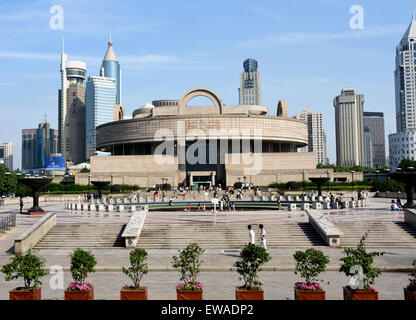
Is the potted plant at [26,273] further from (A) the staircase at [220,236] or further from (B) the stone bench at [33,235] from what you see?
(A) the staircase at [220,236]

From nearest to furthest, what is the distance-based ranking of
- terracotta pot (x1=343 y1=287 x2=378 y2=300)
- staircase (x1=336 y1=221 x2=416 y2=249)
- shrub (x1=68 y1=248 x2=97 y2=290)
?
1. terracotta pot (x1=343 y1=287 x2=378 y2=300)
2. shrub (x1=68 y1=248 x2=97 y2=290)
3. staircase (x1=336 y1=221 x2=416 y2=249)

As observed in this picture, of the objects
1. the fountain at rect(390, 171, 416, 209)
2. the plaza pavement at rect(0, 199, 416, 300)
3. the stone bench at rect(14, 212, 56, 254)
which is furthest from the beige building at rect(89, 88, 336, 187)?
the plaza pavement at rect(0, 199, 416, 300)

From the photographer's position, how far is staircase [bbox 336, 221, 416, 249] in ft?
66.9

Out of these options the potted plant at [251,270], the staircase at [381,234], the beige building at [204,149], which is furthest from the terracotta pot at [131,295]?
the beige building at [204,149]

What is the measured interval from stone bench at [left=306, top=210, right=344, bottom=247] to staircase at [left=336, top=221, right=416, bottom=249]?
0.58m

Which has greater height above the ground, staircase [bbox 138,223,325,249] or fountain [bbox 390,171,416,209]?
fountain [bbox 390,171,416,209]

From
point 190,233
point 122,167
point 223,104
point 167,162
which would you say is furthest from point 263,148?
point 190,233

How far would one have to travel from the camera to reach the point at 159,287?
43.2 feet

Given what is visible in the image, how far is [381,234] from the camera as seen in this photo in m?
21.9

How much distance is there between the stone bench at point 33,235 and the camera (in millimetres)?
18866

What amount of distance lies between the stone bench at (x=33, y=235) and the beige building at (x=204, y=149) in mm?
59476

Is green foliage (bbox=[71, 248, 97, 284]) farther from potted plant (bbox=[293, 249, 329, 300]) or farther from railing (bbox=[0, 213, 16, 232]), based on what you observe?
railing (bbox=[0, 213, 16, 232])

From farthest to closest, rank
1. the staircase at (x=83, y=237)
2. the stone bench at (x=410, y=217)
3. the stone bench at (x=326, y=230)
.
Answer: the stone bench at (x=410, y=217) < the staircase at (x=83, y=237) < the stone bench at (x=326, y=230)
